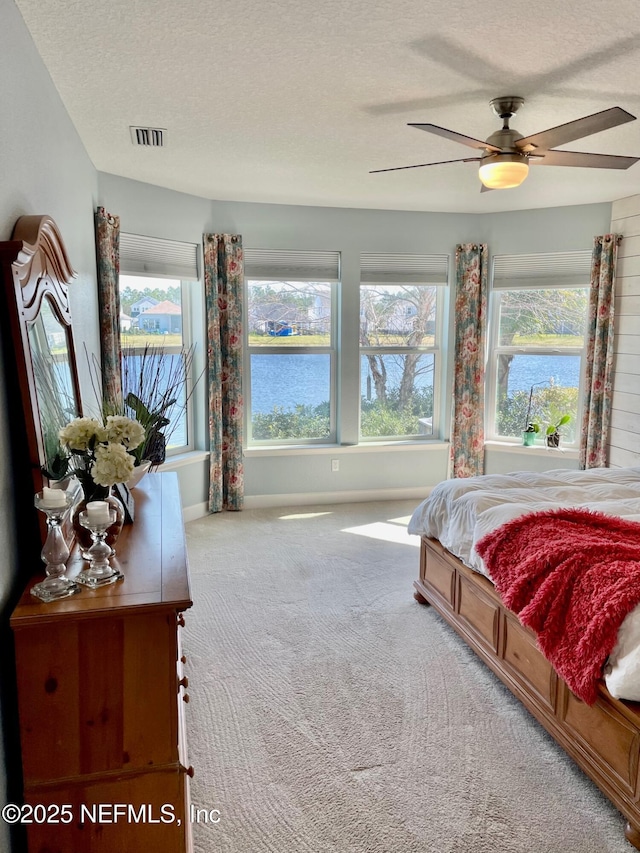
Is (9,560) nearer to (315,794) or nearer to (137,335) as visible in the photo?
(315,794)

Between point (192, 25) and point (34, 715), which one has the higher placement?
point (192, 25)

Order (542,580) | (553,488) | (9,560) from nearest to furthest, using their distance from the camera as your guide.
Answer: (9,560)
(542,580)
(553,488)

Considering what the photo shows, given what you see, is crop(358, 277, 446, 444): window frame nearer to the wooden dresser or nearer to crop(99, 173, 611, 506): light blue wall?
crop(99, 173, 611, 506): light blue wall

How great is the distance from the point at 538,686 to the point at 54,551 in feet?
6.08

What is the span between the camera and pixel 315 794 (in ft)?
6.67

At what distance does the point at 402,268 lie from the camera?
5367 mm

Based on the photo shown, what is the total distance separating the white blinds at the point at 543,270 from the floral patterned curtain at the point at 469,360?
0.15 metres

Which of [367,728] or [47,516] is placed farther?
[367,728]

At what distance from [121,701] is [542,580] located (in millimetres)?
1548

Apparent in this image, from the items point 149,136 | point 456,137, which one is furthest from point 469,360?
point 149,136

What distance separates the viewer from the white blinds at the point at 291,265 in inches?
199

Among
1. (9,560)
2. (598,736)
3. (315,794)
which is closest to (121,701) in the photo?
(9,560)

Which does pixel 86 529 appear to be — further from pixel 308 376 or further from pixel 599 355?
pixel 599 355

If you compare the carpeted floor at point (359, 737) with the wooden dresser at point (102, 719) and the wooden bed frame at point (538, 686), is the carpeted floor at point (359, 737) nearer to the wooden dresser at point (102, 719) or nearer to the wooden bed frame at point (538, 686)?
the wooden bed frame at point (538, 686)
